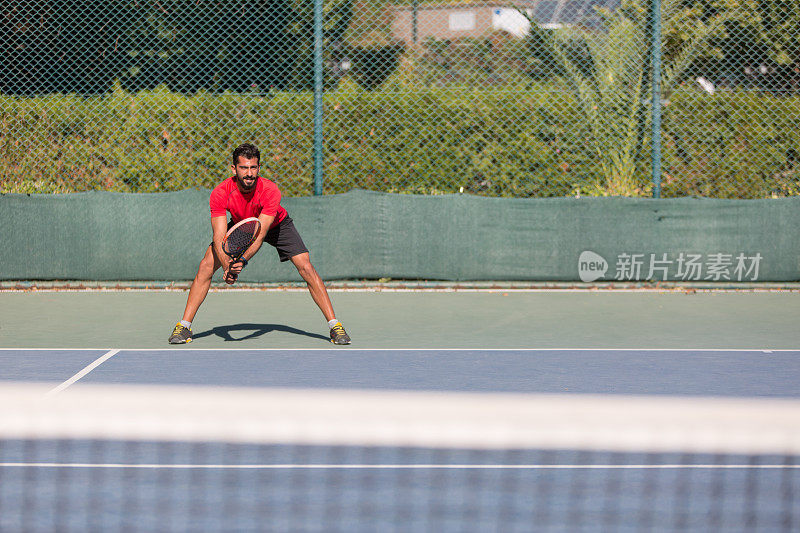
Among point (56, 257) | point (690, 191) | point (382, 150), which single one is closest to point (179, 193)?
point (56, 257)

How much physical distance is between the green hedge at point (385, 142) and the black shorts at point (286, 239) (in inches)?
167

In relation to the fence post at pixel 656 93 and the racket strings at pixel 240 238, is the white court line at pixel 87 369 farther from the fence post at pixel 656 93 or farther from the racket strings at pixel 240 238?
the fence post at pixel 656 93

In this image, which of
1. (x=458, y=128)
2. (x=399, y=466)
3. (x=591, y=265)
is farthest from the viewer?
(x=458, y=128)

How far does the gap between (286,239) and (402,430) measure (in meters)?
4.92

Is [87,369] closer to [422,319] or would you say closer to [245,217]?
[245,217]

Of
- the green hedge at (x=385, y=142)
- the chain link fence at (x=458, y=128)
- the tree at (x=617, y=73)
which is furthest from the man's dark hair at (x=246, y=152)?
the tree at (x=617, y=73)

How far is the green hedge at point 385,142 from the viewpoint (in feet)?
42.1

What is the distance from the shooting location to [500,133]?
13188mm

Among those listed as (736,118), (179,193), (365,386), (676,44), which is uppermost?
(676,44)

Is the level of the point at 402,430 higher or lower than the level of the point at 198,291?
lower

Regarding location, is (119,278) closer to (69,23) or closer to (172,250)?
(172,250)

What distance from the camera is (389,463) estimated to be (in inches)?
204

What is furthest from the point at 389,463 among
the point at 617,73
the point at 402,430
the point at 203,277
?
the point at 617,73

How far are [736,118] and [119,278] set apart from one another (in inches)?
269
